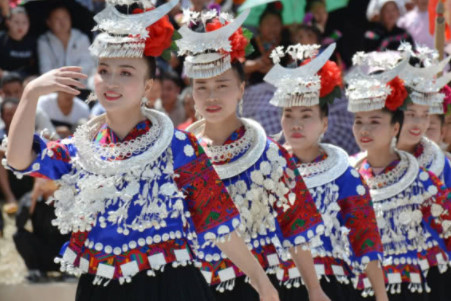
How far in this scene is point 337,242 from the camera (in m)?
4.67

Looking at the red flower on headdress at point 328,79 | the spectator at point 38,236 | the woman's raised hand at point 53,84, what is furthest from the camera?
the spectator at point 38,236

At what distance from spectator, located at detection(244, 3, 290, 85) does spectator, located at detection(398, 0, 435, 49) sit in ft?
5.44

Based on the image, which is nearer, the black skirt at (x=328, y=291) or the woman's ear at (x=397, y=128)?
the black skirt at (x=328, y=291)

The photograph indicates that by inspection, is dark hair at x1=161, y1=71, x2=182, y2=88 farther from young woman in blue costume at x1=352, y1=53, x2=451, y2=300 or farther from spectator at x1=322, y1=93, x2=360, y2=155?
young woman in blue costume at x1=352, y1=53, x2=451, y2=300

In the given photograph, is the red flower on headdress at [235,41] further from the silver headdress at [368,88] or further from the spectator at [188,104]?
the spectator at [188,104]

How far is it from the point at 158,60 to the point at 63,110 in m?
1.10

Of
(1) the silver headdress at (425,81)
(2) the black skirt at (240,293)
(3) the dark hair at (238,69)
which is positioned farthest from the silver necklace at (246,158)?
(1) the silver headdress at (425,81)

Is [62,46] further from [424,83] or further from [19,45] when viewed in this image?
[424,83]

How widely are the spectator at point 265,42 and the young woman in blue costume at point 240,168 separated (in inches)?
119

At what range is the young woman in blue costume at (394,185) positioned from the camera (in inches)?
207

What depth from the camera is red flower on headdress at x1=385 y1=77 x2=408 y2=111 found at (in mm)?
5371

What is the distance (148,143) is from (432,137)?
3542mm

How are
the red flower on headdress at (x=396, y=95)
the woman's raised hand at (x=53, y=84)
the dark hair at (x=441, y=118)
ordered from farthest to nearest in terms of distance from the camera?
1. the dark hair at (x=441, y=118)
2. the red flower on headdress at (x=396, y=95)
3. the woman's raised hand at (x=53, y=84)

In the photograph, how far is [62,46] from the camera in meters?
8.45
